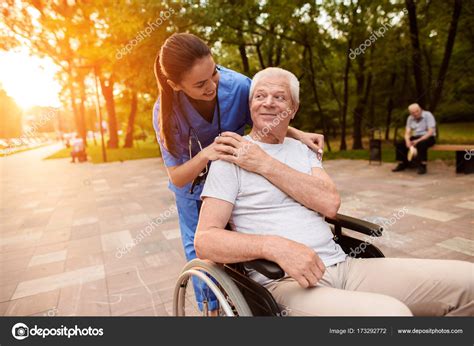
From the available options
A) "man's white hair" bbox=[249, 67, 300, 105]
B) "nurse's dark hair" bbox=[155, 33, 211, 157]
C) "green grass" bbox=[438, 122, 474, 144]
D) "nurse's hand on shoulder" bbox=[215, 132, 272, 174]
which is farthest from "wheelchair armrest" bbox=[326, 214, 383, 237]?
"green grass" bbox=[438, 122, 474, 144]

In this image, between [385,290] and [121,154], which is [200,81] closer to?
[385,290]

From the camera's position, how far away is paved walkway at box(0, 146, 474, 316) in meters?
2.64

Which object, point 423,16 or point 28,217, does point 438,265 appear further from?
point 423,16

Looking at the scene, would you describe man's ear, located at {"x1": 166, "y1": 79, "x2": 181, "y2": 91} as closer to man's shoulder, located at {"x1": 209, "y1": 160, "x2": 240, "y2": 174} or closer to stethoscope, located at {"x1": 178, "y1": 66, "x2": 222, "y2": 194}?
stethoscope, located at {"x1": 178, "y1": 66, "x2": 222, "y2": 194}

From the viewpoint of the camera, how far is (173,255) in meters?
3.37

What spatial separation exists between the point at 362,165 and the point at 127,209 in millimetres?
5727

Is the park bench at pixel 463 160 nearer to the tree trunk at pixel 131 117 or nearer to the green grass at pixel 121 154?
the green grass at pixel 121 154

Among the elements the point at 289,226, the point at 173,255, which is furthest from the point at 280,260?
the point at 173,255

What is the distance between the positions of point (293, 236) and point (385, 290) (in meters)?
0.42

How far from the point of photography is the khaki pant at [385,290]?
3.86 feet

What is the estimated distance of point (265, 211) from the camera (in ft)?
4.99

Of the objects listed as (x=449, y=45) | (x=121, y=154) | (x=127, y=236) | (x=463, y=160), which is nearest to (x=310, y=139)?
(x=127, y=236)

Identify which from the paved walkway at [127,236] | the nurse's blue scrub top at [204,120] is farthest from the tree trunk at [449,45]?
the nurse's blue scrub top at [204,120]
